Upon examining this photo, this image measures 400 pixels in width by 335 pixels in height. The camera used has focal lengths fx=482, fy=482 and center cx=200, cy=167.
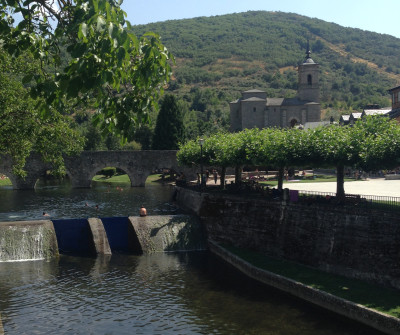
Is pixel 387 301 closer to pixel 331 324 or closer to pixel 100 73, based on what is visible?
pixel 331 324

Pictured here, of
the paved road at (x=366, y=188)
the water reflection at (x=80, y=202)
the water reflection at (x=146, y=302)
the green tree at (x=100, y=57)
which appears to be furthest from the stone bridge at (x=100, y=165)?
the green tree at (x=100, y=57)

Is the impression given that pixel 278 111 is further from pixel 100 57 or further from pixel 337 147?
pixel 100 57

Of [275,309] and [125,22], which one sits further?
[275,309]

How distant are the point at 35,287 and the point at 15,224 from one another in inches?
346

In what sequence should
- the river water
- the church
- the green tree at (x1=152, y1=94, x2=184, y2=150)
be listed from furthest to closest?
the church < the green tree at (x1=152, y1=94, x2=184, y2=150) < the river water

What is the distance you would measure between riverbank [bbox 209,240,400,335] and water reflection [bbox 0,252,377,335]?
1.72 ft

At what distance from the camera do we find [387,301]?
19516 millimetres

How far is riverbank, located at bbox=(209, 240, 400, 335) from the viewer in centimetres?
1831

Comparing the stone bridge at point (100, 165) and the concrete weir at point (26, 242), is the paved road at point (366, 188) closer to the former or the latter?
the concrete weir at point (26, 242)

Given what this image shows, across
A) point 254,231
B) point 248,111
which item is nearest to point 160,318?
point 254,231

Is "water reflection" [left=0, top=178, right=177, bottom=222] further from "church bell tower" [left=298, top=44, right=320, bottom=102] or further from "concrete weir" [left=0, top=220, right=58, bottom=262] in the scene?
"church bell tower" [left=298, top=44, right=320, bottom=102]

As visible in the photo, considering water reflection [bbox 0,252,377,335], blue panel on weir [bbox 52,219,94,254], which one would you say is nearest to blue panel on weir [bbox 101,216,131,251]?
blue panel on weir [bbox 52,219,94,254]

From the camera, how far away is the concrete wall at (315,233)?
2242cm

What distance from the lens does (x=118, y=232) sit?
32.9 meters
